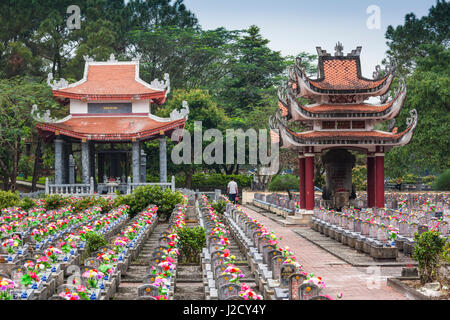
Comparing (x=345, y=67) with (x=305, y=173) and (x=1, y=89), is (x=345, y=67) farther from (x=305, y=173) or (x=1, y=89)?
(x=1, y=89)

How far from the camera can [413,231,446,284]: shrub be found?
1017 centimetres

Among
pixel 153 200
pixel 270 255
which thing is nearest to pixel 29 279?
pixel 270 255

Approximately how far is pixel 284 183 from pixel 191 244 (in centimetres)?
3097

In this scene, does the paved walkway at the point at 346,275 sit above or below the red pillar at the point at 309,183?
below

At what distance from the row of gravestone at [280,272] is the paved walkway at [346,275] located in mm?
988

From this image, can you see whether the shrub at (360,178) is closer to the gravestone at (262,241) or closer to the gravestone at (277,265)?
the gravestone at (262,241)

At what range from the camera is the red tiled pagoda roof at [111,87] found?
34281 millimetres

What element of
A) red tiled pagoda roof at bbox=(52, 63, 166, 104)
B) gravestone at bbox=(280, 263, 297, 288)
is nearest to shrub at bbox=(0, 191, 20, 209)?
red tiled pagoda roof at bbox=(52, 63, 166, 104)

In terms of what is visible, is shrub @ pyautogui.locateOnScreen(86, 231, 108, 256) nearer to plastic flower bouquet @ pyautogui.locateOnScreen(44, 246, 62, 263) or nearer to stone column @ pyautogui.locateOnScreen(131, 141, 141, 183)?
plastic flower bouquet @ pyautogui.locateOnScreen(44, 246, 62, 263)

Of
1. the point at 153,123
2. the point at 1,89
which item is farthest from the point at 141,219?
the point at 1,89

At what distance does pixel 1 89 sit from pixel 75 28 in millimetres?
19792

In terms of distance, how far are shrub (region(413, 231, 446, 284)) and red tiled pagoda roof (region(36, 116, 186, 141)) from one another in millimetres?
23240

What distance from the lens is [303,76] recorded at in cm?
2344

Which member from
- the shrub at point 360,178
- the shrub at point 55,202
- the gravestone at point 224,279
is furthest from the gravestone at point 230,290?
the shrub at point 360,178
